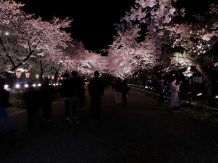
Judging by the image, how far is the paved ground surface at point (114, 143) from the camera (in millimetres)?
6254

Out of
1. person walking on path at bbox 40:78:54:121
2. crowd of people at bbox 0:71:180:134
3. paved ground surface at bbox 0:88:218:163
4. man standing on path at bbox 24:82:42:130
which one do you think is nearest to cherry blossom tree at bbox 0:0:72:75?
person walking on path at bbox 40:78:54:121

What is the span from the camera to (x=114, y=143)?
303 inches

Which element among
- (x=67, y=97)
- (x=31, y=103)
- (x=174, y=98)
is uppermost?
(x=67, y=97)

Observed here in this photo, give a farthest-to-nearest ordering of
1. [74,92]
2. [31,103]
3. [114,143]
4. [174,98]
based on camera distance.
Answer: [174,98] → [74,92] → [31,103] → [114,143]

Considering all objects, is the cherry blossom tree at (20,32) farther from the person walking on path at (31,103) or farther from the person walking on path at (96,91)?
the person walking on path at (31,103)

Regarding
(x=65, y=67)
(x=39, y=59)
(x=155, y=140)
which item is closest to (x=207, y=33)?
(x=155, y=140)

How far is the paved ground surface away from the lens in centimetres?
625

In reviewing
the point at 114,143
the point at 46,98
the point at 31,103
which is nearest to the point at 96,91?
the point at 46,98

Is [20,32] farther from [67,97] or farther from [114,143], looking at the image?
[114,143]

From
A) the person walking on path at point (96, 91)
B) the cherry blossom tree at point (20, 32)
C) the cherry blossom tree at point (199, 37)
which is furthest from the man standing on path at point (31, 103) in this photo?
the cherry blossom tree at point (20, 32)

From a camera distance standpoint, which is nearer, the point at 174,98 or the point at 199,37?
the point at 174,98

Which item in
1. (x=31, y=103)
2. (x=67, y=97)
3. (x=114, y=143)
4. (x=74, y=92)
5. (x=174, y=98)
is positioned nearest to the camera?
(x=114, y=143)

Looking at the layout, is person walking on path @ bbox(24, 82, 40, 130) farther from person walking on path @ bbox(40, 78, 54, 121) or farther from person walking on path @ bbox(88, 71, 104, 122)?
person walking on path @ bbox(88, 71, 104, 122)

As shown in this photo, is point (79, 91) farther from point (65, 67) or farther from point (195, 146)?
point (65, 67)
